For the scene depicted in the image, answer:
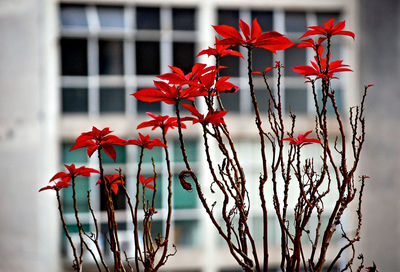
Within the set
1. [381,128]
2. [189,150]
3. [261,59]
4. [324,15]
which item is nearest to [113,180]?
[189,150]

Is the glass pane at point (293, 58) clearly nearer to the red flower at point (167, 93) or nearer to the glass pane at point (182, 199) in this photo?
the glass pane at point (182, 199)

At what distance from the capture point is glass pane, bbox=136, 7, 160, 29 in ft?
18.0

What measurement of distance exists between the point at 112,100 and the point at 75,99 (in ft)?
1.33

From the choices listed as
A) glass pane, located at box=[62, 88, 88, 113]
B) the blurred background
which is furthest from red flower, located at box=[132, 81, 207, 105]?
glass pane, located at box=[62, 88, 88, 113]

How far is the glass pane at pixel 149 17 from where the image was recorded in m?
5.48

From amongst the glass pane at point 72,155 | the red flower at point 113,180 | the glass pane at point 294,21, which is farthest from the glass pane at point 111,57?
the red flower at point 113,180

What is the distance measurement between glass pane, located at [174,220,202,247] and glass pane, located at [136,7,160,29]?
2248 millimetres

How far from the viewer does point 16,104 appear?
530 centimetres

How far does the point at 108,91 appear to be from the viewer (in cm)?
544

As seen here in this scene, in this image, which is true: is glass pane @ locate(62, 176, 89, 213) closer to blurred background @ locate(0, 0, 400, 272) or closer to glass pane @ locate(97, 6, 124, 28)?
blurred background @ locate(0, 0, 400, 272)

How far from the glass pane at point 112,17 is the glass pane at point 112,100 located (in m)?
0.73

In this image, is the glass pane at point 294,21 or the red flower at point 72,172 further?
the glass pane at point 294,21

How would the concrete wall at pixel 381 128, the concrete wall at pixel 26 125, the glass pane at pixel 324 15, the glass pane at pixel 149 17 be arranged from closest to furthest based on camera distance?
the concrete wall at pixel 26 125, the glass pane at pixel 149 17, the glass pane at pixel 324 15, the concrete wall at pixel 381 128

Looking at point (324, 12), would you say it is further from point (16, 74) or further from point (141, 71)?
point (16, 74)
